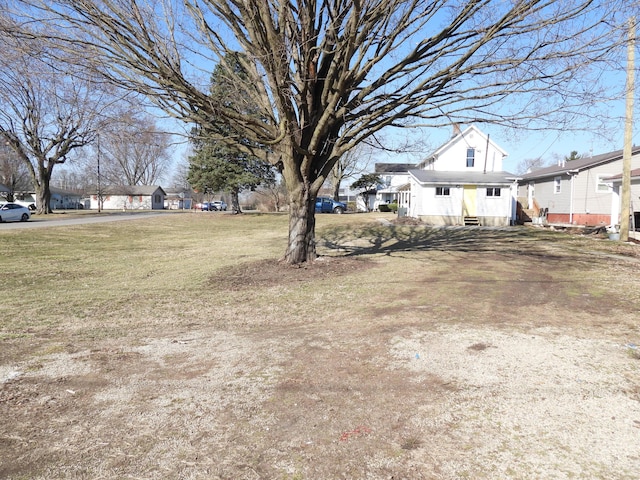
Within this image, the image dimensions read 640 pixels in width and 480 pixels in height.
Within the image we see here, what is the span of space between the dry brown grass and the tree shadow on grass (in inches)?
204

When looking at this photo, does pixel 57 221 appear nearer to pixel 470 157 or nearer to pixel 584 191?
pixel 470 157

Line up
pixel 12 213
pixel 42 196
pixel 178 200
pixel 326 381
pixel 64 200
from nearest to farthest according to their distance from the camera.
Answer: pixel 326 381 < pixel 12 213 < pixel 42 196 < pixel 64 200 < pixel 178 200

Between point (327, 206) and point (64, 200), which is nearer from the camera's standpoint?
point (327, 206)

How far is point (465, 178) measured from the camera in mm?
26453

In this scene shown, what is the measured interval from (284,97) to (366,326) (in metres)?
4.86

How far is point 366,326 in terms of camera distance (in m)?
5.06

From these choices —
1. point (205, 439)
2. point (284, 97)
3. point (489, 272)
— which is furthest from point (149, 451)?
point (489, 272)

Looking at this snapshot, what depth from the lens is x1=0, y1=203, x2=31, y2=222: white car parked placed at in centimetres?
2731

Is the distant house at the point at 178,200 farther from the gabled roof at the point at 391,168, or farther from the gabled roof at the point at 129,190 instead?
the gabled roof at the point at 391,168

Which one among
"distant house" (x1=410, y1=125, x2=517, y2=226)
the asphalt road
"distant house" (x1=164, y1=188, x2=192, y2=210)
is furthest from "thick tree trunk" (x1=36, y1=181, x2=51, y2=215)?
"distant house" (x1=164, y1=188, x2=192, y2=210)

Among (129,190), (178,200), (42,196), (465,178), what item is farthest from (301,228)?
(178,200)

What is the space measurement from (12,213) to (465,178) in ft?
97.1

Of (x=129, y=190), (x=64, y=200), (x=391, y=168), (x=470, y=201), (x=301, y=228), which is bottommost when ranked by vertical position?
(x=301, y=228)

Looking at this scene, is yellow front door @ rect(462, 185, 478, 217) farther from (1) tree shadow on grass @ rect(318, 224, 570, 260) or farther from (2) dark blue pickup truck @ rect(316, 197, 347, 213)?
(2) dark blue pickup truck @ rect(316, 197, 347, 213)
